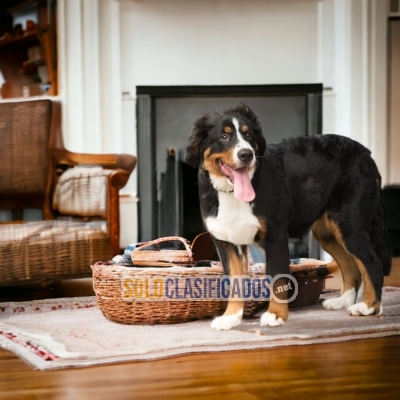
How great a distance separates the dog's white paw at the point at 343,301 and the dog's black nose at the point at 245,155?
64 cm

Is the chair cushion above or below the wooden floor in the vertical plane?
above

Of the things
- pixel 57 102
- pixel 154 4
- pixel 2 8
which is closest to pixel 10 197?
pixel 57 102

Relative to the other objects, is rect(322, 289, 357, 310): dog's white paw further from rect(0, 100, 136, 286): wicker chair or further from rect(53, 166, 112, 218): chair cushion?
rect(53, 166, 112, 218): chair cushion

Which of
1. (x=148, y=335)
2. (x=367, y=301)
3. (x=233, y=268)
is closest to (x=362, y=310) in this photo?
(x=367, y=301)

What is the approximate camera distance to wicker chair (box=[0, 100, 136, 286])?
2.10 meters

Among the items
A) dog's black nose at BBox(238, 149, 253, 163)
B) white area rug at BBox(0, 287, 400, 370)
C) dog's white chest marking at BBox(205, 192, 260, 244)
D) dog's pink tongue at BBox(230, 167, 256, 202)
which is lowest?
white area rug at BBox(0, 287, 400, 370)

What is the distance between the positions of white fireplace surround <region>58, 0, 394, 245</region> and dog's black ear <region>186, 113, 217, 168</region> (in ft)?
5.22

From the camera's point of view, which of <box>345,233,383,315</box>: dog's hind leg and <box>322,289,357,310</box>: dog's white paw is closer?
<box>345,233,383,315</box>: dog's hind leg

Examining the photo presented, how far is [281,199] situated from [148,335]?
492mm

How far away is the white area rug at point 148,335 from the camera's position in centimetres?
137

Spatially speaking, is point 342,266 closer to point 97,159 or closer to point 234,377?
point 234,377

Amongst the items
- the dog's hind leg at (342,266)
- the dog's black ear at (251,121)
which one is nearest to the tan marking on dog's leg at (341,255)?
the dog's hind leg at (342,266)

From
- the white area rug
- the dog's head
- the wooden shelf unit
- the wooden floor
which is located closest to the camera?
the wooden floor
